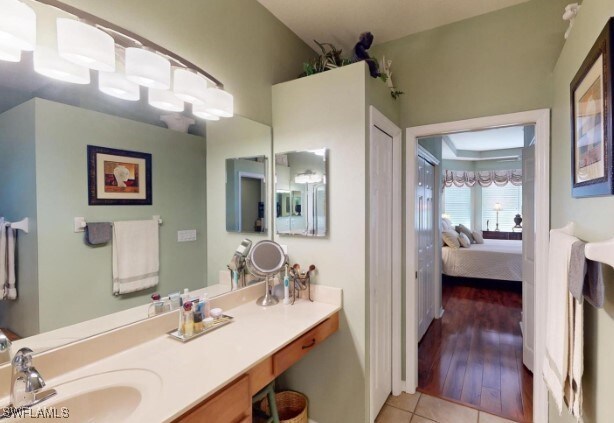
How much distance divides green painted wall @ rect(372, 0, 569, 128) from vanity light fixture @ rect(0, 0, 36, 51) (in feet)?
7.08

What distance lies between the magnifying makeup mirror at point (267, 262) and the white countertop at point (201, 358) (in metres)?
0.21

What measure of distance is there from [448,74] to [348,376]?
86.1 inches

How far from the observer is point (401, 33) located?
2.30 m

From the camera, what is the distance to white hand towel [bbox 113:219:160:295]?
50.8 inches

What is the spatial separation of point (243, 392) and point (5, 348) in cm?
79

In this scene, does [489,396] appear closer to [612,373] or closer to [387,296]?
[387,296]

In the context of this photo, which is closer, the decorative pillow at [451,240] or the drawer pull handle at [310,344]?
the drawer pull handle at [310,344]

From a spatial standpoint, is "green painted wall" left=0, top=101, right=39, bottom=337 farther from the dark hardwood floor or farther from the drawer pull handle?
the dark hardwood floor

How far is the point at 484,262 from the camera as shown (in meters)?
5.14

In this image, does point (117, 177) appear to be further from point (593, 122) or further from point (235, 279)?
point (593, 122)

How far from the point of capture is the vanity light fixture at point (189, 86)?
141 centimetres

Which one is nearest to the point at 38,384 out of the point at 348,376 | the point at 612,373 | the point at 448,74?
the point at 348,376

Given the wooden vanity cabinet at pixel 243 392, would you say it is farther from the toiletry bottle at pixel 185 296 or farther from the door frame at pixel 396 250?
the door frame at pixel 396 250

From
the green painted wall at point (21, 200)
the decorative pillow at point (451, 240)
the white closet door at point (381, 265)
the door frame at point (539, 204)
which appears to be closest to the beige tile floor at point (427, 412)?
the white closet door at point (381, 265)
